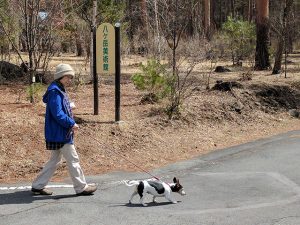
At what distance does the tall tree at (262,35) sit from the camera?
22.0 metres

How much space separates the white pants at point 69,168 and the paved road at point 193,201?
0.55 feet

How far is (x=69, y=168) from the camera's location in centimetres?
613

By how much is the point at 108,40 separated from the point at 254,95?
5.39m

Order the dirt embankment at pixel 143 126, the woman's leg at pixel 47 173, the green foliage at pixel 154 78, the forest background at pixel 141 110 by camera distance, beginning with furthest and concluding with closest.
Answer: the green foliage at pixel 154 78 → the forest background at pixel 141 110 → the dirt embankment at pixel 143 126 → the woman's leg at pixel 47 173

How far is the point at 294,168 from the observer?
7949 millimetres

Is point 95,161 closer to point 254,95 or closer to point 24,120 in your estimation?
point 24,120

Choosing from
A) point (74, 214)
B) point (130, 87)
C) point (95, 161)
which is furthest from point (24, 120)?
point (130, 87)

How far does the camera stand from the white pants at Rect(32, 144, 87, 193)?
6.10 m

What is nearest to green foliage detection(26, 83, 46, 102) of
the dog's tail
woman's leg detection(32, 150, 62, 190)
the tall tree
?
the dog's tail

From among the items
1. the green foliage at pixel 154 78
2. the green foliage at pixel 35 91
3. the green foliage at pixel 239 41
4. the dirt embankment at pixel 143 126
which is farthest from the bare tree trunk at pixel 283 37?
the green foliage at pixel 35 91

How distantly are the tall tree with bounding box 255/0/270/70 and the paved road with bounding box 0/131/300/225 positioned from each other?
14.6 m

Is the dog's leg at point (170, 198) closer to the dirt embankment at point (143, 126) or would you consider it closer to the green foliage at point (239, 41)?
the dirt embankment at point (143, 126)

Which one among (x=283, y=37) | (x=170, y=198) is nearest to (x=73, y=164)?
(x=170, y=198)

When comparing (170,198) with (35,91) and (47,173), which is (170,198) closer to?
(47,173)
